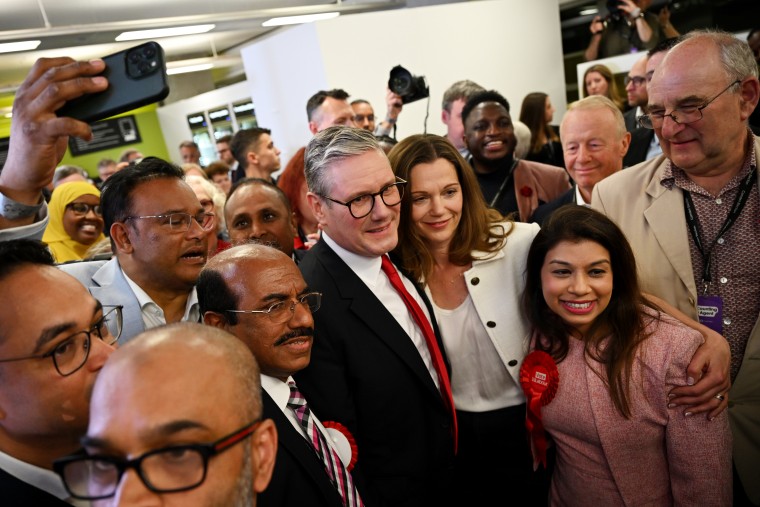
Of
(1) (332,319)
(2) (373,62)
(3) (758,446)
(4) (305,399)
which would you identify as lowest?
(3) (758,446)

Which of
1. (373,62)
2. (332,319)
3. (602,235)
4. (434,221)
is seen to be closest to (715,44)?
(602,235)

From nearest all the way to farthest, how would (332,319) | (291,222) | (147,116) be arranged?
(332,319) → (291,222) → (147,116)

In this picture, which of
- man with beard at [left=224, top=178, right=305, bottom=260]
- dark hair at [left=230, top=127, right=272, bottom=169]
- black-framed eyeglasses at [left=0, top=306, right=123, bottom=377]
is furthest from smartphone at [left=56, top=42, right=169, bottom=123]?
dark hair at [left=230, top=127, right=272, bottom=169]

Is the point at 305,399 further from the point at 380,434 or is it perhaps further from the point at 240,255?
the point at 240,255

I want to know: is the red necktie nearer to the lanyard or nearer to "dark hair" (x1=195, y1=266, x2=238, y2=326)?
"dark hair" (x1=195, y1=266, x2=238, y2=326)

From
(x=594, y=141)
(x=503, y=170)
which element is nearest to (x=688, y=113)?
(x=594, y=141)

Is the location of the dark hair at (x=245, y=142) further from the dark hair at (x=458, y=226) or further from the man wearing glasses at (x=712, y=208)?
the man wearing glasses at (x=712, y=208)

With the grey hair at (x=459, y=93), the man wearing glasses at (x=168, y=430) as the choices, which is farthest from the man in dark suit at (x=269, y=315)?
the grey hair at (x=459, y=93)

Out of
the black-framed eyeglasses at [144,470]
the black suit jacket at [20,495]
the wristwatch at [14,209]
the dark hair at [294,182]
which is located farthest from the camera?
the dark hair at [294,182]

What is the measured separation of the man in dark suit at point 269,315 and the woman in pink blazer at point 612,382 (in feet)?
2.59

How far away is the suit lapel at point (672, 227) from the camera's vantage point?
1.79m

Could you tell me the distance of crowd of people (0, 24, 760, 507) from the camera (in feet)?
3.64

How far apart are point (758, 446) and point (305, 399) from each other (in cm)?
170

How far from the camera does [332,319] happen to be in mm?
1604
